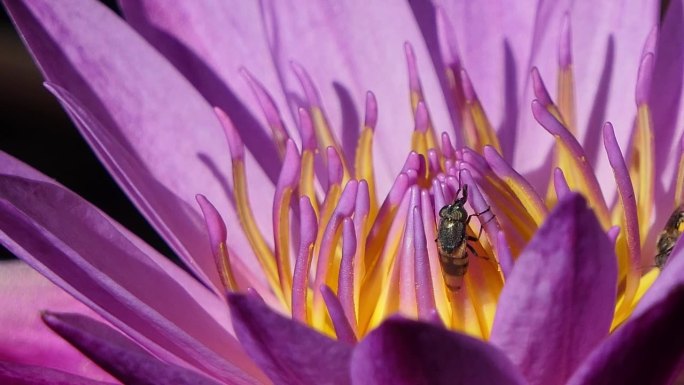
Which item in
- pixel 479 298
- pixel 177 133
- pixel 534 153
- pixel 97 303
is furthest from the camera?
pixel 534 153

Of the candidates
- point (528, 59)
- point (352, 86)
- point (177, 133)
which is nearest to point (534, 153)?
point (528, 59)

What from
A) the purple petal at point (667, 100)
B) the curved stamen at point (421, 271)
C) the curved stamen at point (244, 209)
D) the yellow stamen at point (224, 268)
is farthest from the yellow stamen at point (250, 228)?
the purple petal at point (667, 100)

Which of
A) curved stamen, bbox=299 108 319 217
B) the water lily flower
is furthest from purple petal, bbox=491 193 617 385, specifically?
curved stamen, bbox=299 108 319 217

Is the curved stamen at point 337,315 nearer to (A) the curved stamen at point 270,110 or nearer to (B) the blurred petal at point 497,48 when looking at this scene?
(A) the curved stamen at point 270,110

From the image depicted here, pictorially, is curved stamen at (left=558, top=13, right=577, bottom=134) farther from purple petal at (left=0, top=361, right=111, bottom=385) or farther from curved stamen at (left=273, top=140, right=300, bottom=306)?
purple petal at (left=0, top=361, right=111, bottom=385)

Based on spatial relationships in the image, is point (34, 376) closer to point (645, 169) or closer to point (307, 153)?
point (307, 153)

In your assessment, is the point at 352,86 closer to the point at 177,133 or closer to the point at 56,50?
the point at 177,133
